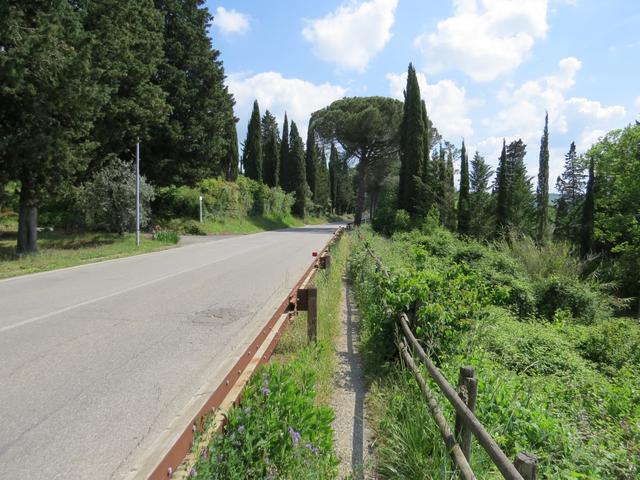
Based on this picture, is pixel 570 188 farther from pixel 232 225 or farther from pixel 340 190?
pixel 232 225

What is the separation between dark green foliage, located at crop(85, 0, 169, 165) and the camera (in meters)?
17.6

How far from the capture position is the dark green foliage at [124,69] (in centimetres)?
1759

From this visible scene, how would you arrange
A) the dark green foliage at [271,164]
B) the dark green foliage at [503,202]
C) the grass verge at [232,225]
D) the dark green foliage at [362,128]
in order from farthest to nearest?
the dark green foliage at [271,164], the dark green foliage at [362,128], the dark green foliage at [503,202], the grass verge at [232,225]

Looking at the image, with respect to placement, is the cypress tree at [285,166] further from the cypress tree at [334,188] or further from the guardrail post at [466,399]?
the guardrail post at [466,399]

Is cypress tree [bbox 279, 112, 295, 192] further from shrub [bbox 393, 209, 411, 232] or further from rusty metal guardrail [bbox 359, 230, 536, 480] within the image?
rusty metal guardrail [bbox 359, 230, 536, 480]

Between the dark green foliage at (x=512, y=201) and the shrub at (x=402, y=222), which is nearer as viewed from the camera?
the shrub at (x=402, y=222)

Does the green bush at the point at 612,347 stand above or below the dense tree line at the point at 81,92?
below

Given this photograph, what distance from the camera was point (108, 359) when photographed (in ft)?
17.6

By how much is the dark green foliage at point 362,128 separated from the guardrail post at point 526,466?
45.2m

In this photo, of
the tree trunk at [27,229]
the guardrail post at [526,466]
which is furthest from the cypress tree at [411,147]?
the guardrail post at [526,466]

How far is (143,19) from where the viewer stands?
2277 centimetres

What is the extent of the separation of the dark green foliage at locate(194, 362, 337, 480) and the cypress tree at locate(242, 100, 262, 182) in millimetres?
49313

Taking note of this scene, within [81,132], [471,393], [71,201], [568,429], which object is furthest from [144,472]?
[71,201]

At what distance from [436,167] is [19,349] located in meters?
34.5
